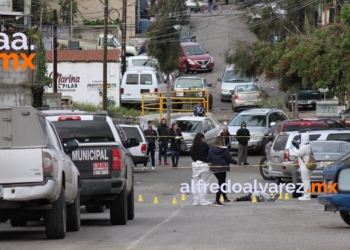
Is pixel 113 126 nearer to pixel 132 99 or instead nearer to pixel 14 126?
pixel 14 126

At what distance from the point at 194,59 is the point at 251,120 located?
76.0 ft

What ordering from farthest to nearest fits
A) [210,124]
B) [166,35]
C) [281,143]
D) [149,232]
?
[166,35], [210,124], [281,143], [149,232]

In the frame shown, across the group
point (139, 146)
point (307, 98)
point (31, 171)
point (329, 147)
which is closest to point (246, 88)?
point (307, 98)

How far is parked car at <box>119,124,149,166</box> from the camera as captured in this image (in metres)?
33.2

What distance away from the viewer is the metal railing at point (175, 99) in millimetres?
47688

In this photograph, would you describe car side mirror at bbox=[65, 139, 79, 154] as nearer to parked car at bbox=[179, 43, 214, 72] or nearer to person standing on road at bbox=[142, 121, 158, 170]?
person standing on road at bbox=[142, 121, 158, 170]

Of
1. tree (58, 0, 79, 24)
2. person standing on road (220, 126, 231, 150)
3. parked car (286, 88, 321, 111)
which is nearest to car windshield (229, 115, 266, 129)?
person standing on road (220, 126, 231, 150)

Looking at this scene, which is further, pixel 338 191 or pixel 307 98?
pixel 307 98

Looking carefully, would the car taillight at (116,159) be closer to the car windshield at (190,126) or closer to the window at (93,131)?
the window at (93,131)

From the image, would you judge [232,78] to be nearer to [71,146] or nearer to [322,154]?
[322,154]

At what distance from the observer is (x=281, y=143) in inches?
1141

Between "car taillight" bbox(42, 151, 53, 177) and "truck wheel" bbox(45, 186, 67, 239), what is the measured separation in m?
0.57

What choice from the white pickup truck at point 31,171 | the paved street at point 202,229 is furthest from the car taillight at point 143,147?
the white pickup truck at point 31,171

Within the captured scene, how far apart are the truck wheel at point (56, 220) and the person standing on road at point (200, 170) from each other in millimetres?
9118
